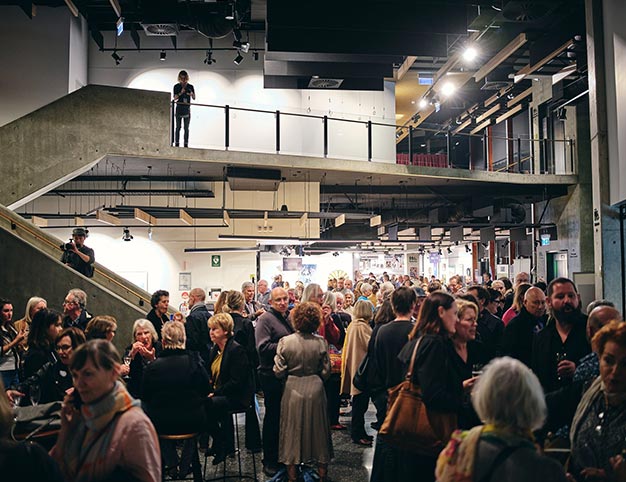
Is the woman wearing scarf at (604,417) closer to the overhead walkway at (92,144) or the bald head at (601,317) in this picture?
the bald head at (601,317)

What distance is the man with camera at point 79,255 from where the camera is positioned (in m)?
8.27

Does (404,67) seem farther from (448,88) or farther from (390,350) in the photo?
(390,350)

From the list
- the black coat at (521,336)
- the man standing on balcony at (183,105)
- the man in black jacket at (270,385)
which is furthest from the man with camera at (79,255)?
the black coat at (521,336)

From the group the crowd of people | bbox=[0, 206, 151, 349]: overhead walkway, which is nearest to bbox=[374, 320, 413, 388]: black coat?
the crowd of people

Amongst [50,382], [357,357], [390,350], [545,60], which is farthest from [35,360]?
[545,60]

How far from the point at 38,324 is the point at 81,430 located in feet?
6.84

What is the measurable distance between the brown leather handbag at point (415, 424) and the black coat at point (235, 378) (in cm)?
166

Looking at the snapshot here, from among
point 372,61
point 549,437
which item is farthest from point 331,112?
point 549,437

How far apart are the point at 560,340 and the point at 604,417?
1579 mm

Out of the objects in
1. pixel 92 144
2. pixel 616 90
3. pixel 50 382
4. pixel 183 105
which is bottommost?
pixel 50 382

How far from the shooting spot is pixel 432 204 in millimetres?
18016

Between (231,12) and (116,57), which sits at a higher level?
(116,57)

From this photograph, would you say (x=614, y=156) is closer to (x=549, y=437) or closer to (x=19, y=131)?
(x=549, y=437)

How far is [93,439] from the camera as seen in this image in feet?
7.57
